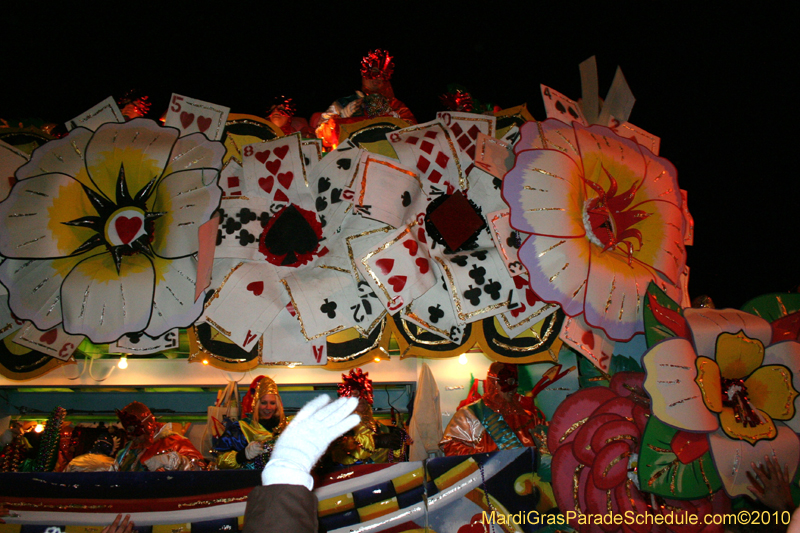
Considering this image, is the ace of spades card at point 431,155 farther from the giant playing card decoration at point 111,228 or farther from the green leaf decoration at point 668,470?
the green leaf decoration at point 668,470

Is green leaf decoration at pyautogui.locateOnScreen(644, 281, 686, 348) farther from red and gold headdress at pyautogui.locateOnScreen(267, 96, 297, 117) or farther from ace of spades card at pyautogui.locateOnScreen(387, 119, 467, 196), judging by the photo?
red and gold headdress at pyautogui.locateOnScreen(267, 96, 297, 117)

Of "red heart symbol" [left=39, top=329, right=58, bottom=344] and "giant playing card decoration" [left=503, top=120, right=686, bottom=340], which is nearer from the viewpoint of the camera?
"giant playing card decoration" [left=503, top=120, right=686, bottom=340]

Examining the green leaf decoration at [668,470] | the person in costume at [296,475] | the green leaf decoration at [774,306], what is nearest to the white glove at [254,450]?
the person in costume at [296,475]

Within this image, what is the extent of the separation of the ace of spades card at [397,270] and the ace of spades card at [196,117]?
104 centimetres

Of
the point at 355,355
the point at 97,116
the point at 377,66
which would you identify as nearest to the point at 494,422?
the point at 355,355

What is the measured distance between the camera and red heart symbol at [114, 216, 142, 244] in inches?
90.1

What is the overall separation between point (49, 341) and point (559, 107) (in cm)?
298

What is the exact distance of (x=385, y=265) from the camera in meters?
2.36

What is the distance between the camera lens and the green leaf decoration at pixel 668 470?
2236 mm

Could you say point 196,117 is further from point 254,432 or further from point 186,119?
point 254,432

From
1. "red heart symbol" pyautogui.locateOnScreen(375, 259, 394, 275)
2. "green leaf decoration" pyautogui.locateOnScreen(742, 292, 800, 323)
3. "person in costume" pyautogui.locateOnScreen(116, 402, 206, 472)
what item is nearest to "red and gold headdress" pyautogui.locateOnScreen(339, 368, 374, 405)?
"person in costume" pyautogui.locateOnScreen(116, 402, 206, 472)

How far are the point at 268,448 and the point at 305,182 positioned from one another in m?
1.46

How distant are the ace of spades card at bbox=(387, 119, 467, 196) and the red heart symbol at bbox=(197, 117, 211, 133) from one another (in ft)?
3.08

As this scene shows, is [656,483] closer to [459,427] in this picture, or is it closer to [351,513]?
[459,427]
